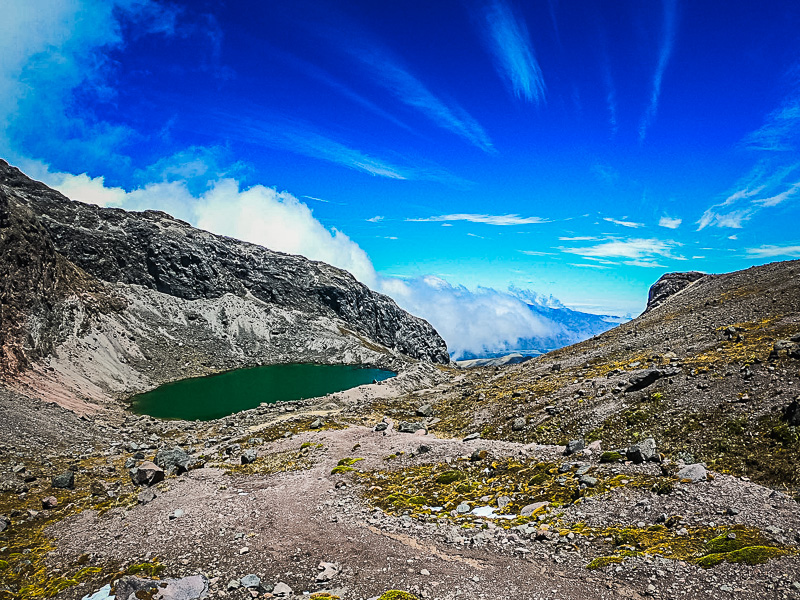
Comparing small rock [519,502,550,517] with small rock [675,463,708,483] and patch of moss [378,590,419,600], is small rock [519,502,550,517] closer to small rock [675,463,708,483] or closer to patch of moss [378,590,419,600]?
small rock [675,463,708,483]

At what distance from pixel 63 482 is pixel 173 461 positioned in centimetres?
816

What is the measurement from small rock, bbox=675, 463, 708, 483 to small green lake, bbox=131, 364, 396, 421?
93.1 meters

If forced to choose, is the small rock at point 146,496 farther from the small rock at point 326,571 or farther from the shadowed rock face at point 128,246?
the shadowed rock face at point 128,246

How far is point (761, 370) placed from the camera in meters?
24.9

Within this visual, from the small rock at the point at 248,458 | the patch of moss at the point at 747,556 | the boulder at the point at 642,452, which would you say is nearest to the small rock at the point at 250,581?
the patch of moss at the point at 747,556

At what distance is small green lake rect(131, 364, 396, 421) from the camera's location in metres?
98.2

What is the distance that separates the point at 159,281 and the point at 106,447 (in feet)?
476

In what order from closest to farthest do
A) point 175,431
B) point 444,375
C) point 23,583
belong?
point 23,583 → point 175,431 → point 444,375

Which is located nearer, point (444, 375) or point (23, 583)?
point (23, 583)

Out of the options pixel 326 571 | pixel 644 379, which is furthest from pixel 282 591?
pixel 644 379

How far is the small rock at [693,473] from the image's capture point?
17.6m

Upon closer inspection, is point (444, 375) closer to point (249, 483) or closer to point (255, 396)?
point (255, 396)

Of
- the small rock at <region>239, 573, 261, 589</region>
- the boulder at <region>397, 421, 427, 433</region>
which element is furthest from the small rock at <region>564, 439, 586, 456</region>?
the small rock at <region>239, 573, 261, 589</region>

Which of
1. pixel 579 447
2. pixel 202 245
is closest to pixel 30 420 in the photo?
pixel 579 447
